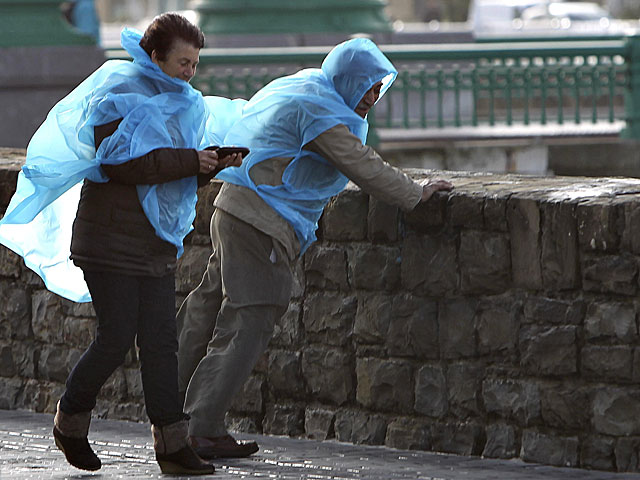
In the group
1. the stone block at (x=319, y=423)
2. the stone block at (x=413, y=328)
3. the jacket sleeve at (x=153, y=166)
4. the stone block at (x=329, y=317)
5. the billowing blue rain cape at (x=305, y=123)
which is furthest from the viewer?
the stone block at (x=319, y=423)

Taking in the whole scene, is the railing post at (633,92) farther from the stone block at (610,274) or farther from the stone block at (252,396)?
the stone block at (610,274)

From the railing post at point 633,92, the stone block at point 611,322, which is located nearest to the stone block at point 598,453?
the stone block at point 611,322

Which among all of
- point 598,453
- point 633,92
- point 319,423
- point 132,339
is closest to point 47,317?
point 319,423

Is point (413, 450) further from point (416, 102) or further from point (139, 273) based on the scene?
point (416, 102)

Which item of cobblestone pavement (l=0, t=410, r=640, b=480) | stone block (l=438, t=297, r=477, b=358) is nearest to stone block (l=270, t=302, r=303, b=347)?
cobblestone pavement (l=0, t=410, r=640, b=480)

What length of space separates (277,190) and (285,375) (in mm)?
1048

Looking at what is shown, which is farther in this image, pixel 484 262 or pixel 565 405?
pixel 484 262

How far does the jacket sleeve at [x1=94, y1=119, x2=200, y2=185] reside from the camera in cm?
514

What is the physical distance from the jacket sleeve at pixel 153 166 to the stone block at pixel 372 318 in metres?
1.20

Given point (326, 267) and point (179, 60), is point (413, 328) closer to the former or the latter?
point (326, 267)

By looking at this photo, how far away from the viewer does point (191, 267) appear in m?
6.63

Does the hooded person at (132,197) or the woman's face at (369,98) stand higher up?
the woman's face at (369,98)

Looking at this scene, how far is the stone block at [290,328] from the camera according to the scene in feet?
20.9

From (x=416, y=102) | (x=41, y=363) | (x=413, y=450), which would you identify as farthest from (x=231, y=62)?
(x=413, y=450)
